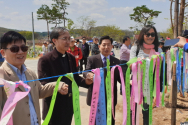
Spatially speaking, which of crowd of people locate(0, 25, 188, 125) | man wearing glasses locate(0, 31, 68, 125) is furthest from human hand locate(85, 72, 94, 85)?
man wearing glasses locate(0, 31, 68, 125)

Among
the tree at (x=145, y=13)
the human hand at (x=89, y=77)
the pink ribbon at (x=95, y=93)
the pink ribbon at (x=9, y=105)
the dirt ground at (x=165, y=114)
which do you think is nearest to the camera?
the pink ribbon at (x=9, y=105)

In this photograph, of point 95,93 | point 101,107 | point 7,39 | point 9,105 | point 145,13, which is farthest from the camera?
point 145,13

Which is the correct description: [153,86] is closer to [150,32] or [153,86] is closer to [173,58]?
[150,32]

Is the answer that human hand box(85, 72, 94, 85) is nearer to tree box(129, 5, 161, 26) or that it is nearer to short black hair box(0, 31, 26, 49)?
short black hair box(0, 31, 26, 49)

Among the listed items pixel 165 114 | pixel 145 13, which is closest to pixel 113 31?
pixel 145 13

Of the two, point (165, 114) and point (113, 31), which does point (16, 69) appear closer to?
point (165, 114)

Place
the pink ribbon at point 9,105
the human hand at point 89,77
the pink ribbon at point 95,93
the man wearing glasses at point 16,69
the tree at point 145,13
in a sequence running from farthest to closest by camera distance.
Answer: the tree at point 145,13 < the human hand at point 89,77 < the pink ribbon at point 95,93 < the man wearing glasses at point 16,69 < the pink ribbon at point 9,105

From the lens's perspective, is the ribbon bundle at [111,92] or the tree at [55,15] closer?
the ribbon bundle at [111,92]

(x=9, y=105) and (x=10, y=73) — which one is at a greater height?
(x=10, y=73)

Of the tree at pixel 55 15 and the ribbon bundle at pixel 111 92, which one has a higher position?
the tree at pixel 55 15

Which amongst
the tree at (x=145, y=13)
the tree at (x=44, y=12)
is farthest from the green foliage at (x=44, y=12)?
the tree at (x=145, y=13)

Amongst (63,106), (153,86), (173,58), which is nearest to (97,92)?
(63,106)

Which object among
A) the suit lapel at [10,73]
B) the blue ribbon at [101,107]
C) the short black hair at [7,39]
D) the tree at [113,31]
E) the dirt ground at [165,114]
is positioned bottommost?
the dirt ground at [165,114]

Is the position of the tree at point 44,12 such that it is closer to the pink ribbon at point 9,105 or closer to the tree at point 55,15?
the tree at point 55,15
